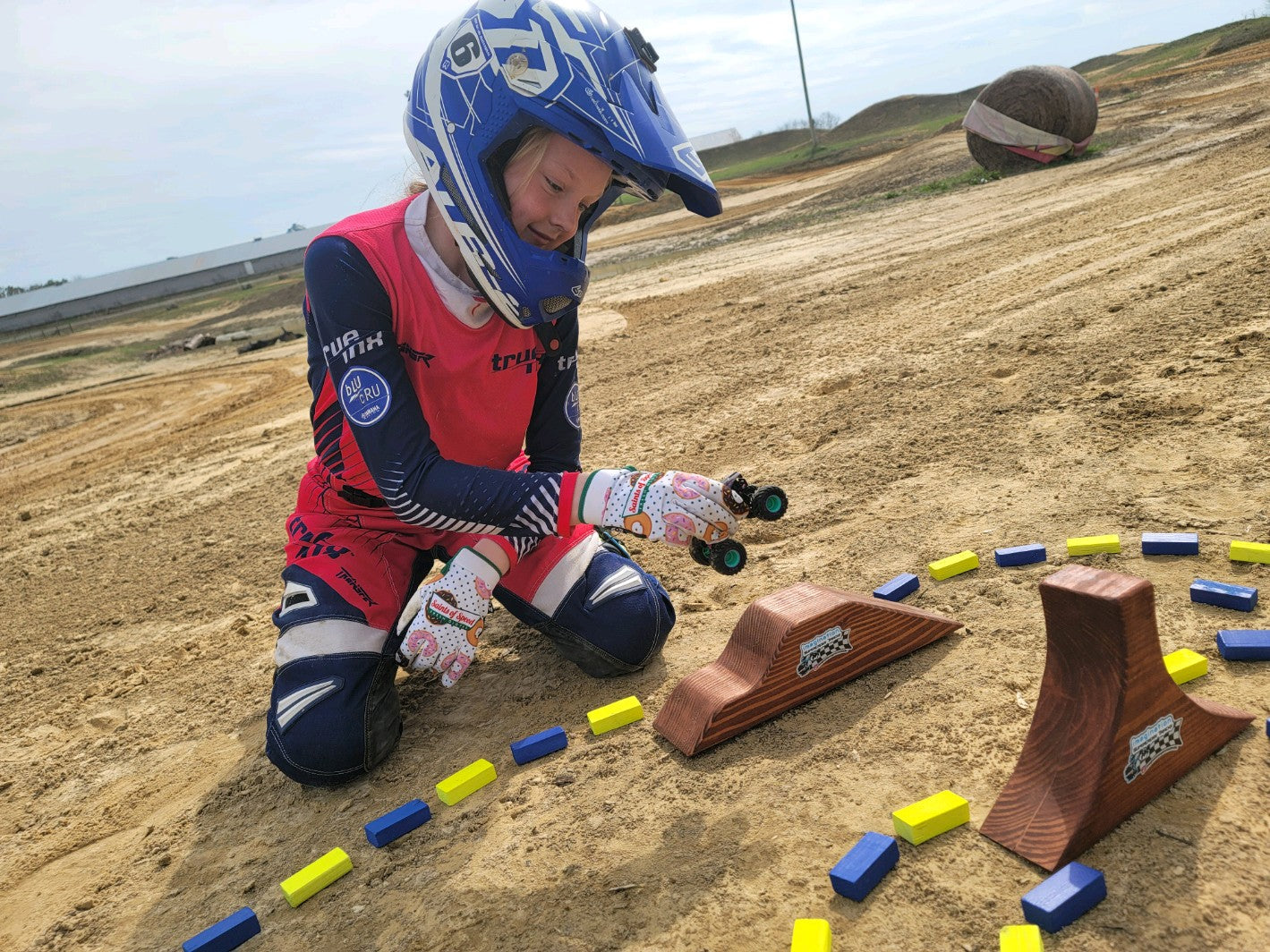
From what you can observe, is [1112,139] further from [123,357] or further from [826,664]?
[123,357]

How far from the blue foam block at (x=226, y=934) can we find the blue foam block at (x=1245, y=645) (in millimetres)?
2626

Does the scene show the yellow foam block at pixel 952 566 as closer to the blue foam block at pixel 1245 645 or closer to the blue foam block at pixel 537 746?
the blue foam block at pixel 1245 645

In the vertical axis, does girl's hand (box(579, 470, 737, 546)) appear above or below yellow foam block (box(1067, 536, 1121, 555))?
above

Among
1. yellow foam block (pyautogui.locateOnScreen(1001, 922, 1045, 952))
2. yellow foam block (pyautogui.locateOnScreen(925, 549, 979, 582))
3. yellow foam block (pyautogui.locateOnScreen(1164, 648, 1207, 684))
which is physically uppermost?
yellow foam block (pyautogui.locateOnScreen(925, 549, 979, 582))

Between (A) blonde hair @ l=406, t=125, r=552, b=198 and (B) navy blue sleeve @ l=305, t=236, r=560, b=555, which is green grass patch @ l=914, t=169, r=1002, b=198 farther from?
(B) navy blue sleeve @ l=305, t=236, r=560, b=555

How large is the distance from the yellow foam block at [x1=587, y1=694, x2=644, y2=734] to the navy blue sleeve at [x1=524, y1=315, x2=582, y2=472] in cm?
Answer: 101

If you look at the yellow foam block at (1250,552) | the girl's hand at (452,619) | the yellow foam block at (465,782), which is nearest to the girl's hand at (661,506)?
the girl's hand at (452,619)

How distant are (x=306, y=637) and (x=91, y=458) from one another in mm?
7070

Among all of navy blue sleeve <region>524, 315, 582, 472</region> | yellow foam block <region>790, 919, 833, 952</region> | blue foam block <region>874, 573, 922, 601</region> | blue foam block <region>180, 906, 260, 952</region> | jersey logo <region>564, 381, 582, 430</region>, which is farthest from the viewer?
jersey logo <region>564, 381, 582, 430</region>

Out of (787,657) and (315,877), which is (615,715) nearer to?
(787,657)

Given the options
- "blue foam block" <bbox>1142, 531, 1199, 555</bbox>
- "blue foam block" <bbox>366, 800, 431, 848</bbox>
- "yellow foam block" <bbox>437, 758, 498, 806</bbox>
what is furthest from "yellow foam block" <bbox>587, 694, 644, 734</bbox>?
"blue foam block" <bbox>1142, 531, 1199, 555</bbox>

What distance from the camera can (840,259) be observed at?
34.3ft

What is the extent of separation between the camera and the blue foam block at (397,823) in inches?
105

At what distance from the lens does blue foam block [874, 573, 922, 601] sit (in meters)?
3.35
